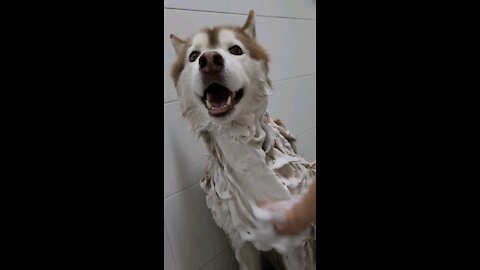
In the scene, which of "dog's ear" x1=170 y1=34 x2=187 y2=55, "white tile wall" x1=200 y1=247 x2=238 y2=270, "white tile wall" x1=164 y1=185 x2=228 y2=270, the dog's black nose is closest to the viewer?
the dog's black nose

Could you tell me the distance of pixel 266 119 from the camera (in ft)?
2.52

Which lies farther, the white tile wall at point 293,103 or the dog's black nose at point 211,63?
the white tile wall at point 293,103

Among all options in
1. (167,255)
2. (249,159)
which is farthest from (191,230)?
(249,159)

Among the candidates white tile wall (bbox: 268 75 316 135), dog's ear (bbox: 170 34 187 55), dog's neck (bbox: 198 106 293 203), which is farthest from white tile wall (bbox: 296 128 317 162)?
dog's ear (bbox: 170 34 187 55)

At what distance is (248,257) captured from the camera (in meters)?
0.84

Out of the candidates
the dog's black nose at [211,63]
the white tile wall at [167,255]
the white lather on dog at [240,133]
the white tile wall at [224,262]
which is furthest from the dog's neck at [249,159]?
the white tile wall at [224,262]

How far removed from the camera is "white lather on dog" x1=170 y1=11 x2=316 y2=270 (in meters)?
0.63

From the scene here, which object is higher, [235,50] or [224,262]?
[235,50]

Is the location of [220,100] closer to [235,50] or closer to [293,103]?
[235,50]

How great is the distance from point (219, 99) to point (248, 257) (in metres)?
0.44

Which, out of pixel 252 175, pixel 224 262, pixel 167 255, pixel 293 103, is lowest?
pixel 224 262

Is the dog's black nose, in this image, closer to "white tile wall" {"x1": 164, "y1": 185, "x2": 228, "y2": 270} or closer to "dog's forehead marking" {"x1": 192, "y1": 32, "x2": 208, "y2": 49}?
"dog's forehead marking" {"x1": 192, "y1": 32, "x2": 208, "y2": 49}

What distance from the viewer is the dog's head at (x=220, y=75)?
611 millimetres

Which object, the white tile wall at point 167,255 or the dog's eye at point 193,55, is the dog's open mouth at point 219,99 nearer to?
the dog's eye at point 193,55
